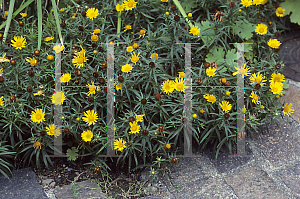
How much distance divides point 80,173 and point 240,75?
58.7 inches

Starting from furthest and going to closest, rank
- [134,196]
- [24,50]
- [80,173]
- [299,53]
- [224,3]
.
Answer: [299,53], [224,3], [24,50], [80,173], [134,196]

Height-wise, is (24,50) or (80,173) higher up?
(24,50)

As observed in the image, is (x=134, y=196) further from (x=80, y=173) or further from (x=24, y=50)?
(x=24, y=50)


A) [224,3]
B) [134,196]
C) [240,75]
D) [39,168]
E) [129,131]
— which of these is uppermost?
[224,3]

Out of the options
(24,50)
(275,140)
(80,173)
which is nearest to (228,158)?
(275,140)

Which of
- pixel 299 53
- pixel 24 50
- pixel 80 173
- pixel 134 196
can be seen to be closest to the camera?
pixel 134 196

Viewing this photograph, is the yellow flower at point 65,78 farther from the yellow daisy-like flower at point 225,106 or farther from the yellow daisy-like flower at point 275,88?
the yellow daisy-like flower at point 275,88

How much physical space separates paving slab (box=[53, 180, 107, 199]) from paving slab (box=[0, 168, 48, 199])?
0.10 m

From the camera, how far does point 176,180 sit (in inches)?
93.2

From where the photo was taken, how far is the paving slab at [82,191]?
2.24m

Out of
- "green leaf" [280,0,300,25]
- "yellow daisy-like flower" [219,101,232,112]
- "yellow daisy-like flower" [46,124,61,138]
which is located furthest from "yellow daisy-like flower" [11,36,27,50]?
"green leaf" [280,0,300,25]

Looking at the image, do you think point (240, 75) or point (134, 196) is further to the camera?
point (240, 75)

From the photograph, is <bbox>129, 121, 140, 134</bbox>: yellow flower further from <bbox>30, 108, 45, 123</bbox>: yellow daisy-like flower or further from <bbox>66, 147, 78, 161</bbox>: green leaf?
<bbox>30, 108, 45, 123</bbox>: yellow daisy-like flower

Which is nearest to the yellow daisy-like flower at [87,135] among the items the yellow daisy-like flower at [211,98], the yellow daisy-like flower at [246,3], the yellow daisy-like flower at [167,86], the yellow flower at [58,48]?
the yellow daisy-like flower at [167,86]
